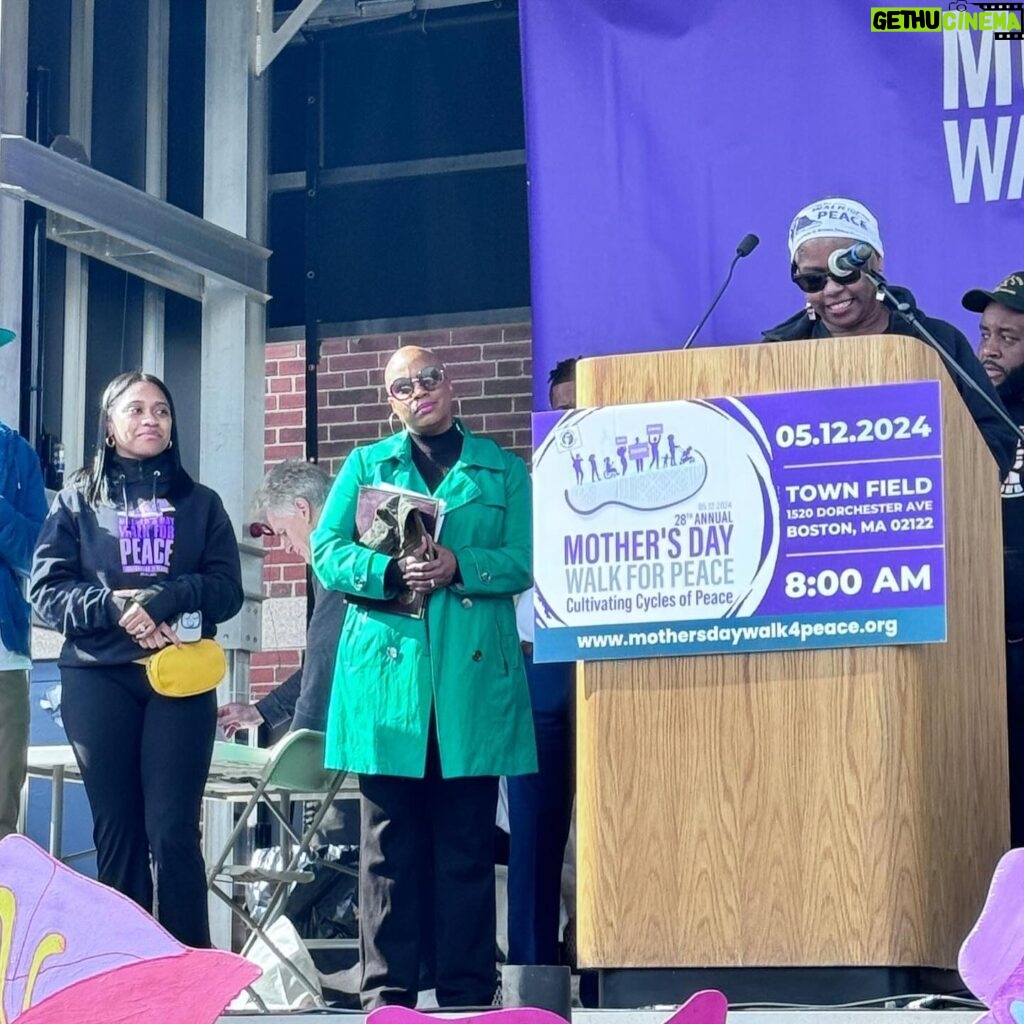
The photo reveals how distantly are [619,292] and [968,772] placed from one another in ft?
9.22

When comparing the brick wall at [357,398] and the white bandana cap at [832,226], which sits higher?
the brick wall at [357,398]

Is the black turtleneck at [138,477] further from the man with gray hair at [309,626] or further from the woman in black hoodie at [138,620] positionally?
the man with gray hair at [309,626]

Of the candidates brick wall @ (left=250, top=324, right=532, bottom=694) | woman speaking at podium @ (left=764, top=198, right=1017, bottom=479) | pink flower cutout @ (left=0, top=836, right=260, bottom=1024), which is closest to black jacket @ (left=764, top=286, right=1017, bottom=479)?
woman speaking at podium @ (left=764, top=198, right=1017, bottom=479)

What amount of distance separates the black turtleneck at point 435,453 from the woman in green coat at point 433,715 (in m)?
0.04

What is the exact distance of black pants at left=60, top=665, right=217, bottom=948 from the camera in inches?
189

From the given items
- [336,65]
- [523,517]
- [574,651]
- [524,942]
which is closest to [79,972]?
[574,651]

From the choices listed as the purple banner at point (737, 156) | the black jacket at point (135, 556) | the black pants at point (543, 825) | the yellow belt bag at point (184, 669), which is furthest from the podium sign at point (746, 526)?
the purple banner at point (737, 156)

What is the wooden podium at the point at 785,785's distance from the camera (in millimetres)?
3363

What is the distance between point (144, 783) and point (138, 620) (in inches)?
14.9

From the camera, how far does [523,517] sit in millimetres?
4949

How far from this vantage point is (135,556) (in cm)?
506

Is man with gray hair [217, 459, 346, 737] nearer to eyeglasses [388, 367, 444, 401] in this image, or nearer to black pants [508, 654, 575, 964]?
black pants [508, 654, 575, 964]

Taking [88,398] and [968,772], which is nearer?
[968,772]

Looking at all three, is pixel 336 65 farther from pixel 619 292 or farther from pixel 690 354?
pixel 690 354
